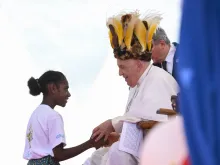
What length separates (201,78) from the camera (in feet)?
2.94

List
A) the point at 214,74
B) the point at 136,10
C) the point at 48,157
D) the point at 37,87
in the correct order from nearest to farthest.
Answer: the point at 214,74 < the point at 136,10 < the point at 48,157 < the point at 37,87

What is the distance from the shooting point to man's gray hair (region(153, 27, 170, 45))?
4.15m

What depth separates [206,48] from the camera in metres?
0.90

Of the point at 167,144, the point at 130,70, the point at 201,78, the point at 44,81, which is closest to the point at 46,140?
the point at 44,81

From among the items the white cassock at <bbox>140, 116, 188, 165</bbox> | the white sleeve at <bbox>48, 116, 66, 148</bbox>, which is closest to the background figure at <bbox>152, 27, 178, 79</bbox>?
the white sleeve at <bbox>48, 116, 66, 148</bbox>

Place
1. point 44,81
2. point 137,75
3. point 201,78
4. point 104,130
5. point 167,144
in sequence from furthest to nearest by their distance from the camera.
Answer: point 44,81
point 137,75
point 104,130
point 167,144
point 201,78

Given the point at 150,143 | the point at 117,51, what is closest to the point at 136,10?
the point at 117,51

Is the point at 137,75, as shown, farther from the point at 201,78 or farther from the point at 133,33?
the point at 201,78

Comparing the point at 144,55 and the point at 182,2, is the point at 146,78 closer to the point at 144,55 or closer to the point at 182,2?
the point at 144,55

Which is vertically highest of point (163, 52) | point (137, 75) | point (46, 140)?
point (163, 52)

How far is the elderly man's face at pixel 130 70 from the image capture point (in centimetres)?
349

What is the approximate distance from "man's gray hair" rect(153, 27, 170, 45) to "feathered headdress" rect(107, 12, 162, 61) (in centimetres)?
51

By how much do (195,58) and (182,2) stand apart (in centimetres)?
10

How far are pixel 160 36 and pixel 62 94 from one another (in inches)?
31.9
